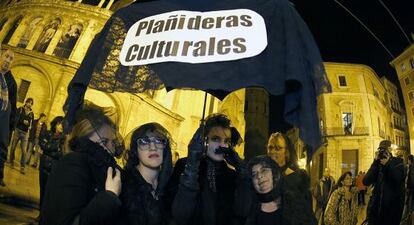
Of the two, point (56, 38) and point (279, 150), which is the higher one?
point (56, 38)

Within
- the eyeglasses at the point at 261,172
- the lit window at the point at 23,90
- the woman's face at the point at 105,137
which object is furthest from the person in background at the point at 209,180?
the lit window at the point at 23,90

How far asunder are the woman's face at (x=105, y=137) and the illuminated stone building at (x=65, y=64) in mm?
5214

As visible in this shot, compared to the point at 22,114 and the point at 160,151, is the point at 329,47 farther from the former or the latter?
the point at 22,114

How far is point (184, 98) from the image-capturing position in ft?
29.4

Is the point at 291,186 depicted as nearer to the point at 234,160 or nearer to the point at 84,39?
the point at 234,160

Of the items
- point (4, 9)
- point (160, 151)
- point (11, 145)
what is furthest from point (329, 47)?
point (4, 9)

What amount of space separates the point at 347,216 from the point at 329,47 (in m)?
4.23

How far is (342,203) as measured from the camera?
6.62m

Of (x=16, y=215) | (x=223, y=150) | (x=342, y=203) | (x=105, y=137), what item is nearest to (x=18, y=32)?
(x=16, y=215)

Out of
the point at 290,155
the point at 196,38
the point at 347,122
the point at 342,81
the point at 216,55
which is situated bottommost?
the point at 290,155

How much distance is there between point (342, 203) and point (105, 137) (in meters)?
6.15

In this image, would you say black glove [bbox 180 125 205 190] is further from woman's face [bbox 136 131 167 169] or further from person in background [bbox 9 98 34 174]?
person in background [bbox 9 98 34 174]

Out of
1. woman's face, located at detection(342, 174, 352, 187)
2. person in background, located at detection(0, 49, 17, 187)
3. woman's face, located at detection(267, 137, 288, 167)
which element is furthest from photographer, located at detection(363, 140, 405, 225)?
person in background, located at detection(0, 49, 17, 187)

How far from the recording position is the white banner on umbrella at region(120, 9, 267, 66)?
7.75 feet
